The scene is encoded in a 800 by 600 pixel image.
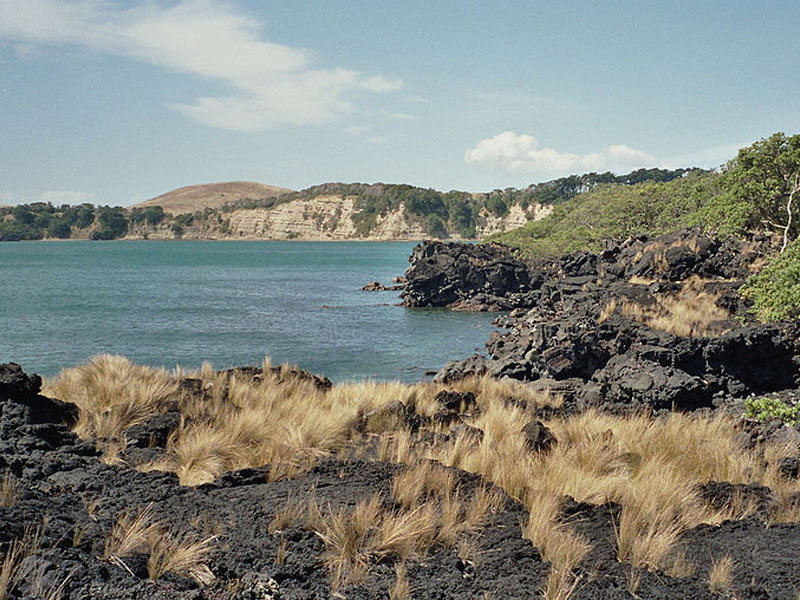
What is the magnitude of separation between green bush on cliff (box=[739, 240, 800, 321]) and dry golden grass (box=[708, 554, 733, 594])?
11.9 meters

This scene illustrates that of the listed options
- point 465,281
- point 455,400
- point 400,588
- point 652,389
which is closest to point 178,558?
point 400,588

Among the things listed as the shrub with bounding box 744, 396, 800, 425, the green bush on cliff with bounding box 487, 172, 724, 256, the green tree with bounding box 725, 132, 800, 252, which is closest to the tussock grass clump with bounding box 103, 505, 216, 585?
the shrub with bounding box 744, 396, 800, 425

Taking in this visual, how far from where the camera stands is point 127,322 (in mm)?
38562

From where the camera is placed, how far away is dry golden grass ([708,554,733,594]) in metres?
3.64

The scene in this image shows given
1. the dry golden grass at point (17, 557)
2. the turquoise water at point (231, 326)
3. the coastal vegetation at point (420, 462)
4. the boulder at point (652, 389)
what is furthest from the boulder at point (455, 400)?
the turquoise water at point (231, 326)

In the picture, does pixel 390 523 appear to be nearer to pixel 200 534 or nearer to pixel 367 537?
pixel 367 537

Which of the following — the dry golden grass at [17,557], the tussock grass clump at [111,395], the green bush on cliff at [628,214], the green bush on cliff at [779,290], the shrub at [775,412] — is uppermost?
the green bush on cliff at [628,214]

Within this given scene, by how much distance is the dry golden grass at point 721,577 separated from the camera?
11.9 ft

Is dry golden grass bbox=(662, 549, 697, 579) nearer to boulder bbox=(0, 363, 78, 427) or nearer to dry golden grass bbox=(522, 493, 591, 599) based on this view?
dry golden grass bbox=(522, 493, 591, 599)

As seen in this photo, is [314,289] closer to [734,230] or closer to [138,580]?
[734,230]

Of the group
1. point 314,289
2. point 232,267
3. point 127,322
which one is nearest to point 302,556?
point 127,322

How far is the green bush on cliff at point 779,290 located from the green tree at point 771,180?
1057 cm

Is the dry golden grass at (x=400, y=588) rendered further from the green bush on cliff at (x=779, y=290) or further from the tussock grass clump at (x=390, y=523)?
A: the green bush on cliff at (x=779, y=290)

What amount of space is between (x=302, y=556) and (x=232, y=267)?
9613 centimetres
